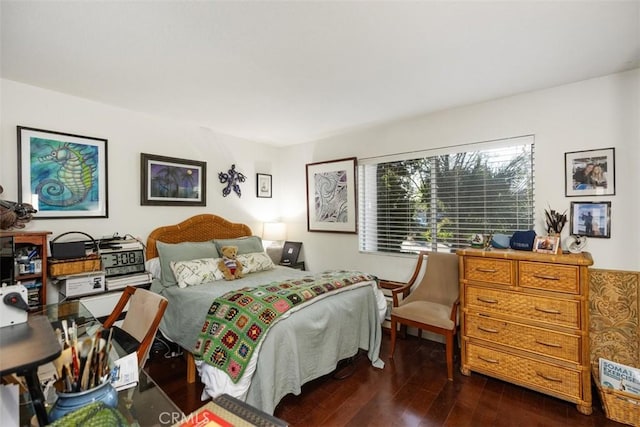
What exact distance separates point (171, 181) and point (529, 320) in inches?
143

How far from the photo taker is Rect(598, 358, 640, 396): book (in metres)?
1.98

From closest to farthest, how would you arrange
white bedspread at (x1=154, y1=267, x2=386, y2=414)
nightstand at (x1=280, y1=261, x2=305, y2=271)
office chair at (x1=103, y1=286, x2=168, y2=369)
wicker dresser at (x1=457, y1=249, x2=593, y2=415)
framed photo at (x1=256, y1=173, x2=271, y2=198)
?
1. office chair at (x1=103, y1=286, x2=168, y2=369)
2. white bedspread at (x1=154, y1=267, x2=386, y2=414)
3. wicker dresser at (x1=457, y1=249, x2=593, y2=415)
4. nightstand at (x1=280, y1=261, x2=305, y2=271)
5. framed photo at (x1=256, y1=173, x2=271, y2=198)

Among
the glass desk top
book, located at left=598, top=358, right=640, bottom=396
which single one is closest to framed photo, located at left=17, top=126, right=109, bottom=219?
the glass desk top

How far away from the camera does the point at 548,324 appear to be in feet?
7.18

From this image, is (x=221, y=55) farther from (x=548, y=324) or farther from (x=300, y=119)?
(x=548, y=324)

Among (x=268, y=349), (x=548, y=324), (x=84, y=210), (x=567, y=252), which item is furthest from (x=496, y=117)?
(x=84, y=210)

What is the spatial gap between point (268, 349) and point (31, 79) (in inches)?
109

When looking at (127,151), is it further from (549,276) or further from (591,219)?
(591,219)

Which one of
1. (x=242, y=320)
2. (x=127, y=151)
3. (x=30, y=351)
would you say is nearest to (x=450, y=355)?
(x=242, y=320)

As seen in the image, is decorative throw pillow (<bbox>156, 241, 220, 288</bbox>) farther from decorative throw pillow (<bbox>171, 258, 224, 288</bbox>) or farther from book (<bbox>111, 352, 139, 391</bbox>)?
book (<bbox>111, 352, 139, 391</bbox>)

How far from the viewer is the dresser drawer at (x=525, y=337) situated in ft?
6.92

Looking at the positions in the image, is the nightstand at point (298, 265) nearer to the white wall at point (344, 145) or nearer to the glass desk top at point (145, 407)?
the white wall at point (344, 145)

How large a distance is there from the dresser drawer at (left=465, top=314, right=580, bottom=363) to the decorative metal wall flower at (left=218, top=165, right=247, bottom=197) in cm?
Answer: 304

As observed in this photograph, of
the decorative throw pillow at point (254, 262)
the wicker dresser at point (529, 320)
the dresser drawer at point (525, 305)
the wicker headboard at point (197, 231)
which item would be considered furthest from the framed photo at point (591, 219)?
the wicker headboard at point (197, 231)
